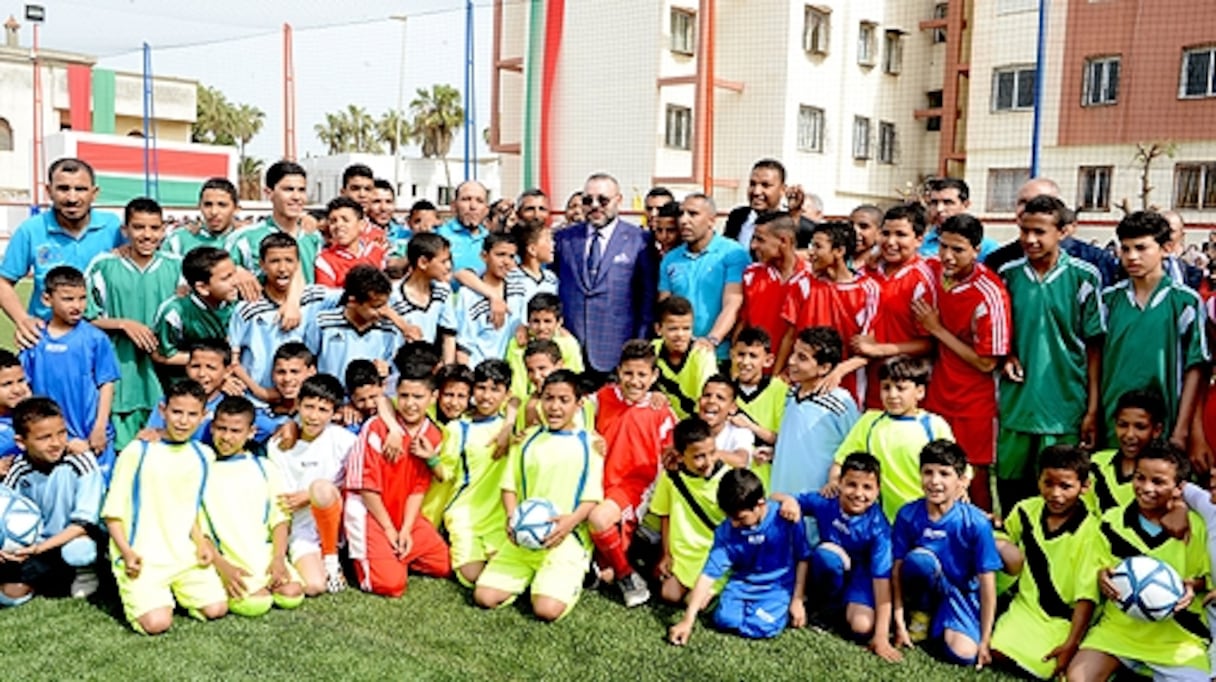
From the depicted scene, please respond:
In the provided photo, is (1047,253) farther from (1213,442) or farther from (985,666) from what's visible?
(985,666)

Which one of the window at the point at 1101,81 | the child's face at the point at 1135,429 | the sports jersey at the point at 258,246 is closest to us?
the child's face at the point at 1135,429

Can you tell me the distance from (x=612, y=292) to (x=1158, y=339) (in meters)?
2.57

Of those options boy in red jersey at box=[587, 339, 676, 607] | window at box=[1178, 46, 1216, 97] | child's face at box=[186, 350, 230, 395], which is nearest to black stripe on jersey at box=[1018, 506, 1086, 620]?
boy in red jersey at box=[587, 339, 676, 607]

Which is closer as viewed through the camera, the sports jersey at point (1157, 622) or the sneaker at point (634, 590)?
the sports jersey at point (1157, 622)

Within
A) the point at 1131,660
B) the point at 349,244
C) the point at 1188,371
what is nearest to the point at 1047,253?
the point at 1188,371

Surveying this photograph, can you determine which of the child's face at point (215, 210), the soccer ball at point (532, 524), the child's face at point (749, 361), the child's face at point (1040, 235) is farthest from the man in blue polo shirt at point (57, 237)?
the child's face at point (1040, 235)

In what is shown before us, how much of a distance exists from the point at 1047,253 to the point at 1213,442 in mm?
956

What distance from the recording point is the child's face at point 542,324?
5008 millimetres

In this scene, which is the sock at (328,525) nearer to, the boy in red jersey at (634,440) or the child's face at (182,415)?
the child's face at (182,415)

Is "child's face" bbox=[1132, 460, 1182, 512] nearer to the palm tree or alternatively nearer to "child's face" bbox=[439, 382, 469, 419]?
"child's face" bbox=[439, 382, 469, 419]

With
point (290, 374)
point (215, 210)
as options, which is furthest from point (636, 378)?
point (215, 210)

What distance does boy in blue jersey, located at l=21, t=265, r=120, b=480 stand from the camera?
4.62m

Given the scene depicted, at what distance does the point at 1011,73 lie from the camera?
1922 centimetres

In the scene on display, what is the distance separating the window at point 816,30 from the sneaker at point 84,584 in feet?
60.1
